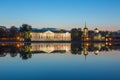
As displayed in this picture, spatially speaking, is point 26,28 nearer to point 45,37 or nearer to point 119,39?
point 45,37

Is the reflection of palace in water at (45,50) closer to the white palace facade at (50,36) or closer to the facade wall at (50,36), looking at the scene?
the white palace facade at (50,36)

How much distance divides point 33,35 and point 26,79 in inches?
5167

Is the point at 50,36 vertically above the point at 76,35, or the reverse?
the point at 76,35

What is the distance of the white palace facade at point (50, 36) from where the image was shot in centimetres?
14645

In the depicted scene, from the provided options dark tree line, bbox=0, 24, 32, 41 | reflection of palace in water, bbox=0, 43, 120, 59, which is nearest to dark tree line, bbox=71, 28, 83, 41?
dark tree line, bbox=0, 24, 32, 41

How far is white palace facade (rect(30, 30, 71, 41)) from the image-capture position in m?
146

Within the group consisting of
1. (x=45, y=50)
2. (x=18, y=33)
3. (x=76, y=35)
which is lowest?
(x=45, y=50)

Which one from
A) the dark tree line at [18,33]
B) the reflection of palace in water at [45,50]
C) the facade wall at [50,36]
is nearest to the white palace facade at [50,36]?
the facade wall at [50,36]

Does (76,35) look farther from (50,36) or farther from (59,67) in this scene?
(59,67)

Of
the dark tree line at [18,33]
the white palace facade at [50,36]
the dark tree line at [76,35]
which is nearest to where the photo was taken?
the dark tree line at [18,33]

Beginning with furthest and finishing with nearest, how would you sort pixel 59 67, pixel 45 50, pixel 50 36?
pixel 50 36, pixel 45 50, pixel 59 67

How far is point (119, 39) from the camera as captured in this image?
18700cm

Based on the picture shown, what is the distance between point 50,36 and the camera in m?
152

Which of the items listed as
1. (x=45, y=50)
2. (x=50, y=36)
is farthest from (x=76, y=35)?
(x=45, y=50)
